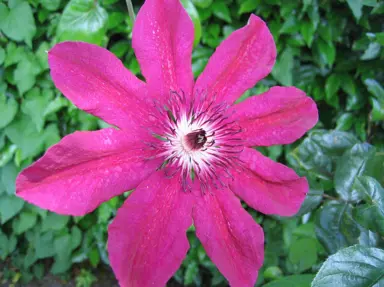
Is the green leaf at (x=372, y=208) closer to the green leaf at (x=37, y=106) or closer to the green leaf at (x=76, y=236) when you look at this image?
the green leaf at (x=37, y=106)

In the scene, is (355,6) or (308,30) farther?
(308,30)

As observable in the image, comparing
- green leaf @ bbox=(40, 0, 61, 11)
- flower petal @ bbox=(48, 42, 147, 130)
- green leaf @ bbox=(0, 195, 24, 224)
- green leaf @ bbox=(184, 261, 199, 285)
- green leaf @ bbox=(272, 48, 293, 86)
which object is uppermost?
flower petal @ bbox=(48, 42, 147, 130)

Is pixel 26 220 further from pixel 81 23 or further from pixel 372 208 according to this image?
pixel 372 208

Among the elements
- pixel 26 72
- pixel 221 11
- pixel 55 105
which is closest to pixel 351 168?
pixel 221 11

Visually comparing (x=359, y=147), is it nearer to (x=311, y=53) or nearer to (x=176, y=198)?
(x=176, y=198)

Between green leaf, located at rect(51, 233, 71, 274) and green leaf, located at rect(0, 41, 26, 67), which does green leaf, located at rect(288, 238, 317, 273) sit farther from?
green leaf, located at rect(51, 233, 71, 274)

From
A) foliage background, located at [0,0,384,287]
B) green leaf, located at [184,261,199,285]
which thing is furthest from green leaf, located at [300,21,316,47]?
green leaf, located at [184,261,199,285]
